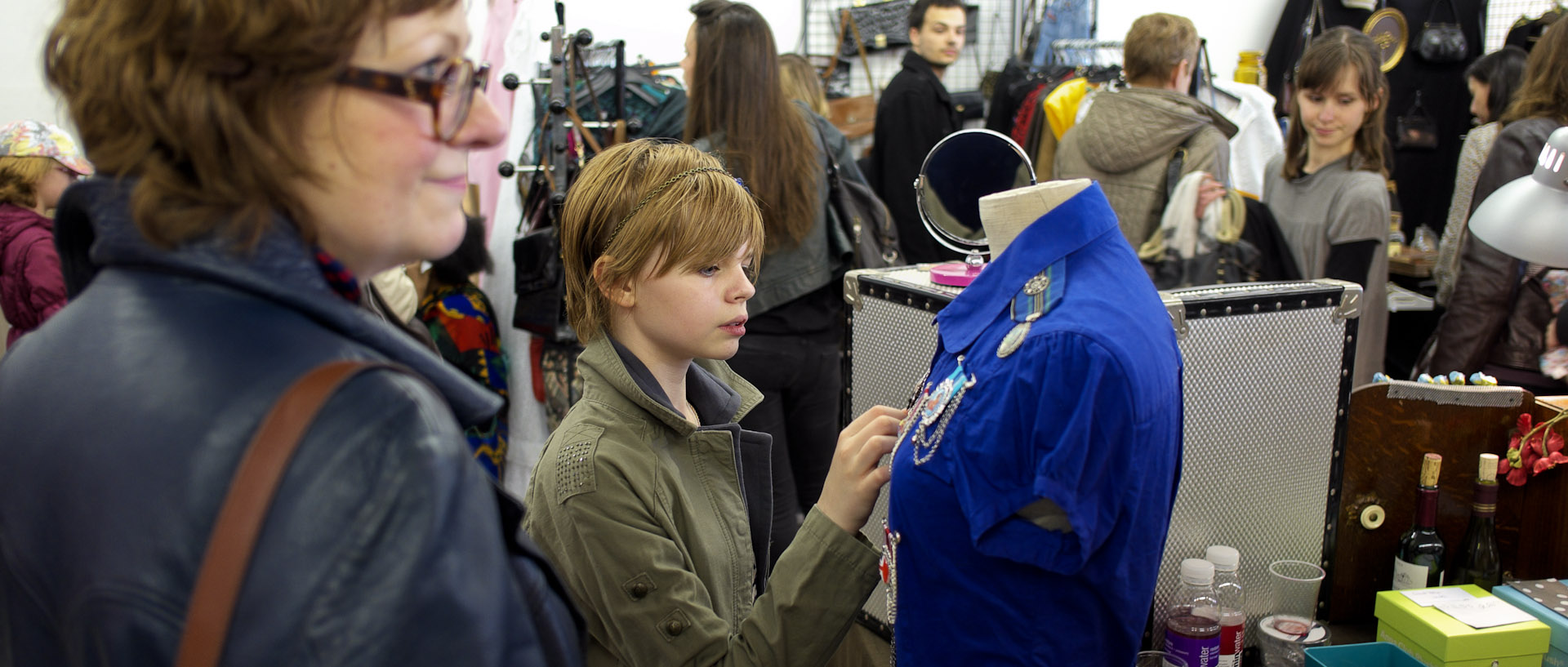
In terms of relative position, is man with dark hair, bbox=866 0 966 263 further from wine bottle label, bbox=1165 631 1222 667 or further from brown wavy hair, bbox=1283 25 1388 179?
wine bottle label, bbox=1165 631 1222 667

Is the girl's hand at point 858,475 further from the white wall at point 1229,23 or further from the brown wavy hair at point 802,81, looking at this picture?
the white wall at point 1229,23

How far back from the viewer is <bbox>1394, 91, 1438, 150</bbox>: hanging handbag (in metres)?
5.55

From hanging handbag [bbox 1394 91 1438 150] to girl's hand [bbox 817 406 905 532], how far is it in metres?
5.41

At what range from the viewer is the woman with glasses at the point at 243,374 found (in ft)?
1.84

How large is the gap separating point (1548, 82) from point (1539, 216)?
175 centimetres

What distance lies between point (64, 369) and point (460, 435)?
213 mm

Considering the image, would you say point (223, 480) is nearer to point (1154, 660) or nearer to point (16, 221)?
point (1154, 660)

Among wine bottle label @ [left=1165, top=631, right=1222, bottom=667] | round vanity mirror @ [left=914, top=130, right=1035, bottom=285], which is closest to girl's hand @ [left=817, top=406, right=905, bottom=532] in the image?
round vanity mirror @ [left=914, top=130, right=1035, bottom=285]

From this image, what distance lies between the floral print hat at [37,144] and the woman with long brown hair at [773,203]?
2.30m

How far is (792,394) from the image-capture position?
2865mm

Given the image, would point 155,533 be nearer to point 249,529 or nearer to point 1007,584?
point 249,529

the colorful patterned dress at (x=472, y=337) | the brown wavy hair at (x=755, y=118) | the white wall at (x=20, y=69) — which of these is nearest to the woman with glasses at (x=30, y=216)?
the white wall at (x=20, y=69)

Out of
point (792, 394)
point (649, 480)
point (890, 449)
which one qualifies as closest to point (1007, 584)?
point (890, 449)

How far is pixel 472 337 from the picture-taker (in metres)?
3.71
